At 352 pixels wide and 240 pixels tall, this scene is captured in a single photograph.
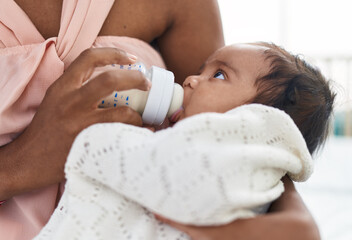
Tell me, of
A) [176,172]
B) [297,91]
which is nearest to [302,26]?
[297,91]

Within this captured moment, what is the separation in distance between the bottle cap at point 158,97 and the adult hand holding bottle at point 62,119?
0.03 metres

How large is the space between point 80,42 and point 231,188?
50 cm

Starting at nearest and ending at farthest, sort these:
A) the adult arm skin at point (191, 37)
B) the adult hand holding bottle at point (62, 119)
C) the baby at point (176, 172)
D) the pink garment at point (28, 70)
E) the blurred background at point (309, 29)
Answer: the baby at point (176, 172) → the adult hand holding bottle at point (62, 119) → the pink garment at point (28, 70) → the adult arm skin at point (191, 37) → the blurred background at point (309, 29)

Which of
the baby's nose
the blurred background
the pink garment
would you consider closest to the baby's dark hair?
the baby's nose

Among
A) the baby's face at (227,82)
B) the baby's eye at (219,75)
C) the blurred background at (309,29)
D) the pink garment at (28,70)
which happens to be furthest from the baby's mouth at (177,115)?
the blurred background at (309,29)

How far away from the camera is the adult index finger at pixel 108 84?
650mm

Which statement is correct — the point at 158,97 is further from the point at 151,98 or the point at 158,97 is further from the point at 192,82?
the point at 192,82

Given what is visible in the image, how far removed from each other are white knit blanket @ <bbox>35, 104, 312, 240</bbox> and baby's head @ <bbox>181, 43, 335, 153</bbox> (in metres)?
A: 0.14

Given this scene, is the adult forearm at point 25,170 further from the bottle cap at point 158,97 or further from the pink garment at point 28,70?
the bottle cap at point 158,97

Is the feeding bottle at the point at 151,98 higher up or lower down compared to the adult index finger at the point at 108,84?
lower down

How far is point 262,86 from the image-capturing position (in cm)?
82

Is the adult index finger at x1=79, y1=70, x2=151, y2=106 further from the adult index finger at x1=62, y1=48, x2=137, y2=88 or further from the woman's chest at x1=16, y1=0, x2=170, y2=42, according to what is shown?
the woman's chest at x1=16, y1=0, x2=170, y2=42

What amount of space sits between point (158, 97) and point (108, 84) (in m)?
0.13

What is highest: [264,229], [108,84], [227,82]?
[108,84]
